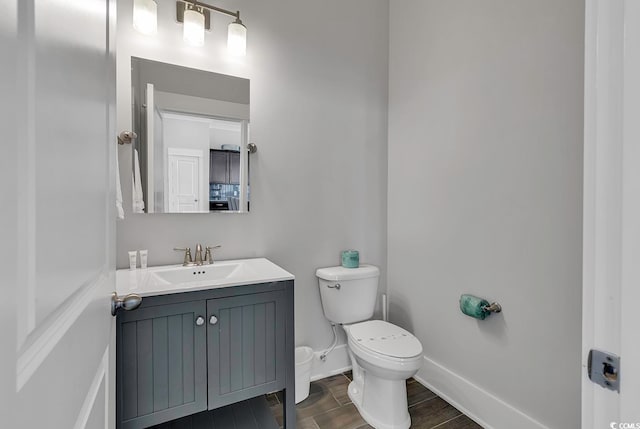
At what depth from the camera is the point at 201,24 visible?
1633 millimetres

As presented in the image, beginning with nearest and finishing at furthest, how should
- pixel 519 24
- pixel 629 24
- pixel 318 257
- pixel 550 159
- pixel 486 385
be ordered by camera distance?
1. pixel 629 24
2. pixel 550 159
3. pixel 519 24
4. pixel 486 385
5. pixel 318 257

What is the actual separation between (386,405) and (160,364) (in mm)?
1141

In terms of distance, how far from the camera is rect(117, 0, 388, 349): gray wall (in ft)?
5.38

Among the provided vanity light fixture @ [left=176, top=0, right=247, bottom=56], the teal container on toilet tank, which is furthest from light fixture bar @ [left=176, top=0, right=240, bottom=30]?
the teal container on toilet tank

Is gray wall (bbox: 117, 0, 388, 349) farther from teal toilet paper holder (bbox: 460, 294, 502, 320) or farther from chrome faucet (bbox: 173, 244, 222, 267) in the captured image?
teal toilet paper holder (bbox: 460, 294, 502, 320)

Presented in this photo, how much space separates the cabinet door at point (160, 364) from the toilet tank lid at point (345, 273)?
32.9 inches

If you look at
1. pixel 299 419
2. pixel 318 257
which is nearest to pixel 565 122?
pixel 318 257

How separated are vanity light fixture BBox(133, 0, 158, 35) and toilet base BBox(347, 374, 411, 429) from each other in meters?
2.21

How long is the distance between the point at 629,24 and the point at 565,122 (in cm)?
100

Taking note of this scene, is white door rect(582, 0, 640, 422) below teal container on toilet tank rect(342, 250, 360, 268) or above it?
above

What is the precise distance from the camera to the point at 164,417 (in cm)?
124

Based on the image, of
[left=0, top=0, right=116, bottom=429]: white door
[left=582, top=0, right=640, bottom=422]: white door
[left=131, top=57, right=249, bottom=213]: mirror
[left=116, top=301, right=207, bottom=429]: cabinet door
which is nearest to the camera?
[left=0, top=0, right=116, bottom=429]: white door

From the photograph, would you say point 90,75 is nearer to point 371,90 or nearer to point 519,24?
point 519,24

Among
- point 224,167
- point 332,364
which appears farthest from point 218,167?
point 332,364
